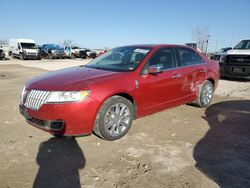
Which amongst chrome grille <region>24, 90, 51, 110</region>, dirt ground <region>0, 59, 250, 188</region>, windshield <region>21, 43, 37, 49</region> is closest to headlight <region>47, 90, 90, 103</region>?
chrome grille <region>24, 90, 51, 110</region>

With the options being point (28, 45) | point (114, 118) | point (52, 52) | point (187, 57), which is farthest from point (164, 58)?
point (52, 52)

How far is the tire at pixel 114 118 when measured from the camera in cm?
370

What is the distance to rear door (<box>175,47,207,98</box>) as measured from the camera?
5.02m

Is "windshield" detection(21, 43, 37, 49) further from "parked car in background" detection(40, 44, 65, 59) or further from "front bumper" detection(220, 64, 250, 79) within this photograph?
"front bumper" detection(220, 64, 250, 79)

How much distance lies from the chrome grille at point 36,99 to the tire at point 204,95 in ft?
12.0

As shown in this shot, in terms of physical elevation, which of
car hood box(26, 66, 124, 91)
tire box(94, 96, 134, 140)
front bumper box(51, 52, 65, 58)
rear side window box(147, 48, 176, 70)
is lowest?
tire box(94, 96, 134, 140)

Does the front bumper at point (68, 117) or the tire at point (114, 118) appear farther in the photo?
the tire at point (114, 118)

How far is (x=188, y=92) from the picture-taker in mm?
5234

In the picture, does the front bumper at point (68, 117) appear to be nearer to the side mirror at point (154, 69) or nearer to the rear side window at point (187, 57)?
the side mirror at point (154, 69)

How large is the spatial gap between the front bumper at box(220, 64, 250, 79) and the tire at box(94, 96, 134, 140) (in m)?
7.41

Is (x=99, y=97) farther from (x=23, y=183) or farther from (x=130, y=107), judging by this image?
(x=23, y=183)

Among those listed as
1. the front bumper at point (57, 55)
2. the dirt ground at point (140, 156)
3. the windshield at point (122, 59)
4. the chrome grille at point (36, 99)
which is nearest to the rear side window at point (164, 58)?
the windshield at point (122, 59)

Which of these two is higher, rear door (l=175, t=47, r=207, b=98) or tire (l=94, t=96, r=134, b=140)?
rear door (l=175, t=47, r=207, b=98)

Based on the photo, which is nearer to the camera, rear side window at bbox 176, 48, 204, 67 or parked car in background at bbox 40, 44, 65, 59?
rear side window at bbox 176, 48, 204, 67
